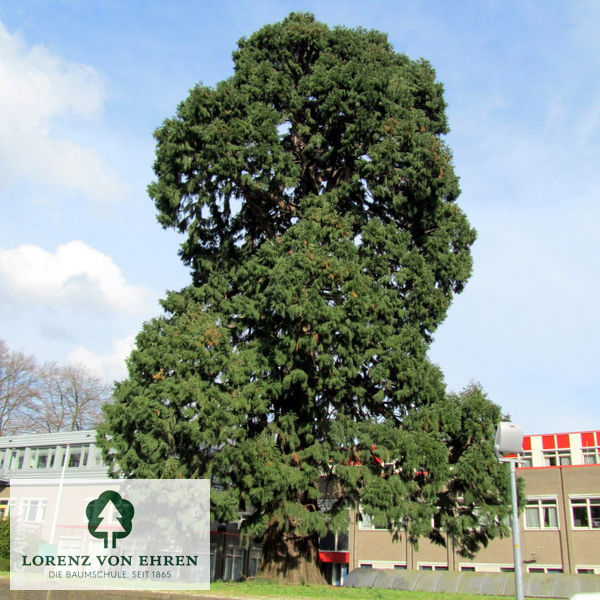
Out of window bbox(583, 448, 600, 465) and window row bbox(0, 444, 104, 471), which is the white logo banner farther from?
window bbox(583, 448, 600, 465)

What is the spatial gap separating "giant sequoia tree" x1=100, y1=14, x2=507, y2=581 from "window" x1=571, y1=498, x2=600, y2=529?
18.5m

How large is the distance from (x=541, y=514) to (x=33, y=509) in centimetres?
3170

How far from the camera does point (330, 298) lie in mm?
17719

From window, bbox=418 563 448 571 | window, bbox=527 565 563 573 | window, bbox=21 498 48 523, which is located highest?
window, bbox=21 498 48 523

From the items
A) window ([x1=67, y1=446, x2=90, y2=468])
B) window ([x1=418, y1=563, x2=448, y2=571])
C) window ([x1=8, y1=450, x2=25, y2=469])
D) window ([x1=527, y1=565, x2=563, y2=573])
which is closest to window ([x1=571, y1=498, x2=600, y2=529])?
window ([x1=527, y1=565, x2=563, y2=573])

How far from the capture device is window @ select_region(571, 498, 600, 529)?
3250 centimetres

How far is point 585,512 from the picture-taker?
3288 centimetres

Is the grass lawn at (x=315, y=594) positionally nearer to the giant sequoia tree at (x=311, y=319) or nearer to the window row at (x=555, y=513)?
the giant sequoia tree at (x=311, y=319)

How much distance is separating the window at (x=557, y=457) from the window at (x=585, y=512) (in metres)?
5.44

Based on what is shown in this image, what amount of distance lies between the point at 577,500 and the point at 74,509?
29.2 m

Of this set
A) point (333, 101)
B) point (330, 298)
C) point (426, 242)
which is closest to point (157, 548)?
point (330, 298)

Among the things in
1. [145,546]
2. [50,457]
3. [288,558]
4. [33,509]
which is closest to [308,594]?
[288,558]

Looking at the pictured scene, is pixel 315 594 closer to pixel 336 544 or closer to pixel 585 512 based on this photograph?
pixel 585 512

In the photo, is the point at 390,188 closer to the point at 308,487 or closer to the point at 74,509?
the point at 308,487
